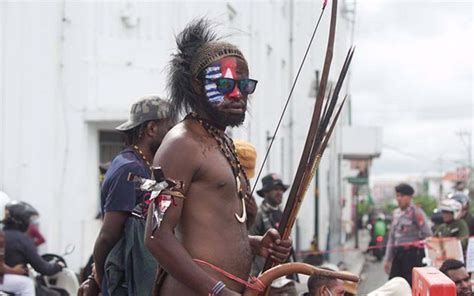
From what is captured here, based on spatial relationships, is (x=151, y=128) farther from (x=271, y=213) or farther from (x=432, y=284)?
(x=271, y=213)

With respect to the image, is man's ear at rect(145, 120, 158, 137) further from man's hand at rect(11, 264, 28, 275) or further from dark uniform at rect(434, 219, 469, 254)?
dark uniform at rect(434, 219, 469, 254)

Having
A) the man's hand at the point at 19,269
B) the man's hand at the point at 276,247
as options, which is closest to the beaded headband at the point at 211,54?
the man's hand at the point at 276,247

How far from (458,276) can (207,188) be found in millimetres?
2780

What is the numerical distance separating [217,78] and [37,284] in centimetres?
500

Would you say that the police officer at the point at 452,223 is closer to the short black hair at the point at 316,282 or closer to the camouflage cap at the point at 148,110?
the short black hair at the point at 316,282

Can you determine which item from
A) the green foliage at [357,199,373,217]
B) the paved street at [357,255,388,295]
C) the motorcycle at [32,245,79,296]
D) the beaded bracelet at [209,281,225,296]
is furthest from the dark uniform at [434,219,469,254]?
the green foliage at [357,199,373,217]

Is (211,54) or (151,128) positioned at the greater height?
(211,54)

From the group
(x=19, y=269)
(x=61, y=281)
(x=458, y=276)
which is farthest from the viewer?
(x=61, y=281)

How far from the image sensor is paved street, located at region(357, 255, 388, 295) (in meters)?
13.3

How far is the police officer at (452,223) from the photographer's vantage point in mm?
8414

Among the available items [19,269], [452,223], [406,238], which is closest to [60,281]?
[19,269]

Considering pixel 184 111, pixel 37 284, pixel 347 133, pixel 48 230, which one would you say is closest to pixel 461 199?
pixel 37 284

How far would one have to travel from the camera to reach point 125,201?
398 centimetres

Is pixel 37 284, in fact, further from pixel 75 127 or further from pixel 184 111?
pixel 184 111
